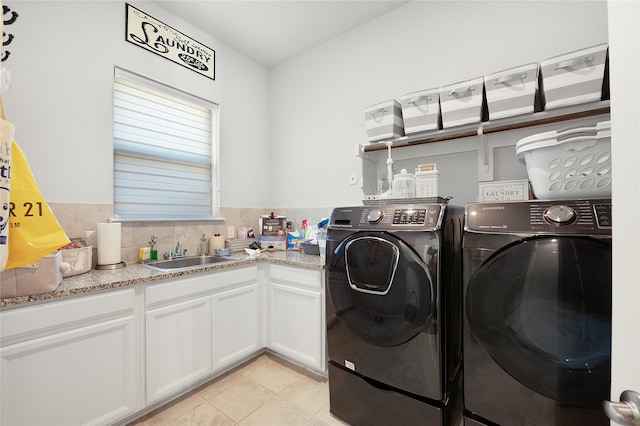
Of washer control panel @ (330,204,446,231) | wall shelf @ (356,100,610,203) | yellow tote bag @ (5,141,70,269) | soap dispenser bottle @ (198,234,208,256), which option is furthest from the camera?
soap dispenser bottle @ (198,234,208,256)

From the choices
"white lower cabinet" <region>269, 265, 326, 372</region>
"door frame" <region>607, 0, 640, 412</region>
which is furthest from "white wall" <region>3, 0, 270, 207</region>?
"door frame" <region>607, 0, 640, 412</region>

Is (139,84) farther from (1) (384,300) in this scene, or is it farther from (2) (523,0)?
(2) (523,0)

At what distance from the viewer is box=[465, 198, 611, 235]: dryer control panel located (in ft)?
3.30

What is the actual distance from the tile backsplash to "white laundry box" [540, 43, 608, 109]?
1.84 metres

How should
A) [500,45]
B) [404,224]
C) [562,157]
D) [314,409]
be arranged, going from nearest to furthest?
[562,157] < [404,224] < [314,409] < [500,45]

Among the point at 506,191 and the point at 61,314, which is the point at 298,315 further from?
the point at 506,191

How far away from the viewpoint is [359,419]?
1.61 m

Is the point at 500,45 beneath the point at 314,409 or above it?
above

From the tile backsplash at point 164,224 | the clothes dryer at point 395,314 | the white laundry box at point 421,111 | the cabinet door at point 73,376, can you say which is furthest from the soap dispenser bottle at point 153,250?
the white laundry box at point 421,111

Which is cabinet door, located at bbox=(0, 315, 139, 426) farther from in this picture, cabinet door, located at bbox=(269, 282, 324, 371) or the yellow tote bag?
cabinet door, located at bbox=(269, 282, 324, 371)

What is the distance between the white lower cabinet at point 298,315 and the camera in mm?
2033

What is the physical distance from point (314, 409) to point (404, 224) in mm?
1329

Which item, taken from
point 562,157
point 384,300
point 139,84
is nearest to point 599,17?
point 562,157

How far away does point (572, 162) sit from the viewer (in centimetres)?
120
